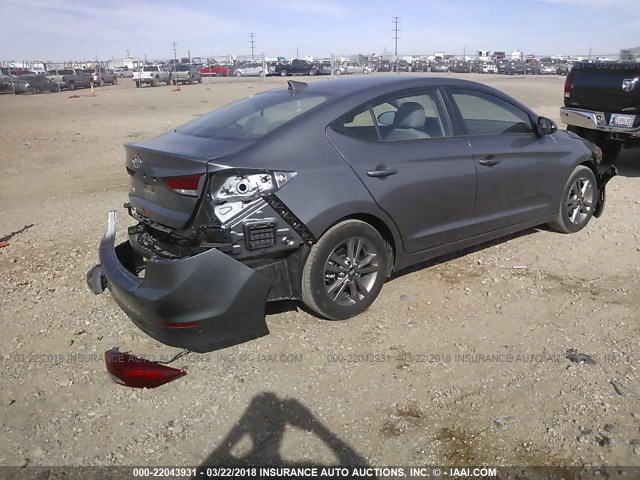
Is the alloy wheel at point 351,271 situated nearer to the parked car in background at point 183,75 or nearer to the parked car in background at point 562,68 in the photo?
the parked car in background at point 183,75

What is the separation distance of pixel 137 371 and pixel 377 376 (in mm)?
1445

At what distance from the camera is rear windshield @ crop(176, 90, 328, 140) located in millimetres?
3721

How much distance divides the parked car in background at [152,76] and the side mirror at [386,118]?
135 feet

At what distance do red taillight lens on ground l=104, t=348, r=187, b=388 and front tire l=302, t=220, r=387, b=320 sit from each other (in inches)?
40.4

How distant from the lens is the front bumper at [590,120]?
311 inches

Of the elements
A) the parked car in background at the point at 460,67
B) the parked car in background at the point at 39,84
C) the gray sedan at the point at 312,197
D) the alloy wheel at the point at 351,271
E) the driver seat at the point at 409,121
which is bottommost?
the alloy wheel at the point at 351,271

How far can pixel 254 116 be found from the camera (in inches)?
156

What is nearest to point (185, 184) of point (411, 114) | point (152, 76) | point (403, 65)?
point (411, 114)

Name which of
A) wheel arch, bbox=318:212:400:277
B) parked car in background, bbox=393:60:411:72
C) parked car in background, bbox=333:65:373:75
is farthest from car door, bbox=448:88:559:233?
parked car in background, bbox=393:60:411:72

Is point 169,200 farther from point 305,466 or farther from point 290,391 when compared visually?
point 305,466

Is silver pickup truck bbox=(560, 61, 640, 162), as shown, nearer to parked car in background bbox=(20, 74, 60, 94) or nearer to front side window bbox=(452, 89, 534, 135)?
front side window bbox=(452, 89, 534, 135)

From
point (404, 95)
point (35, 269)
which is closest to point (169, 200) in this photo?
point (404, 95)

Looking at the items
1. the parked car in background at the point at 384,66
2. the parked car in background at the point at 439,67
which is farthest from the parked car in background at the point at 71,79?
the parked car in background at the point at 439,67

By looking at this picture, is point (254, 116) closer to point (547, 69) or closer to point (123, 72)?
point (547, 69)
